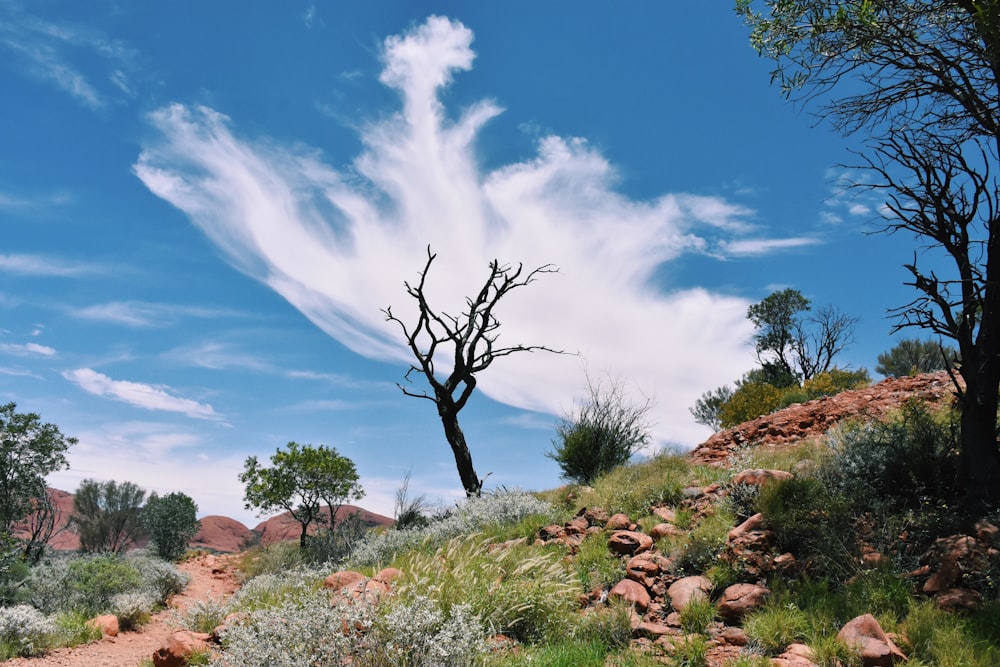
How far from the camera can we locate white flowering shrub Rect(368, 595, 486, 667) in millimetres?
4051

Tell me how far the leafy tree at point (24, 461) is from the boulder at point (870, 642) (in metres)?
18.1

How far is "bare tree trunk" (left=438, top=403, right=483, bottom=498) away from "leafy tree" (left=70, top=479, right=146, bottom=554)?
1659 centimetres

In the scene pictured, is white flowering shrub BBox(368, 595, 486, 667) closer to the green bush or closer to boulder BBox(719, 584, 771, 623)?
boulder BBox(719, 584, 771, 623)

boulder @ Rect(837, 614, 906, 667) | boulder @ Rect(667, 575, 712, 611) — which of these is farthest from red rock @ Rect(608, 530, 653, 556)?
boulder @ Rect(837, 614, 906, 667)

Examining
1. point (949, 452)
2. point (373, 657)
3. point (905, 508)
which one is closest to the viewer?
point (373, 657)

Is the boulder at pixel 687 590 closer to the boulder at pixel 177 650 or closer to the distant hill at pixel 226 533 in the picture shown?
the boulder at pixel 177 650

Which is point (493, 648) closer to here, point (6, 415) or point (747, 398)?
point (6, 415)

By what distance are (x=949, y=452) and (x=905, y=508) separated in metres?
1.17

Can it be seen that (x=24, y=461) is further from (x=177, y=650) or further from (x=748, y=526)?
(x=748, y=526)

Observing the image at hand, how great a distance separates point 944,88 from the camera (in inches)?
293

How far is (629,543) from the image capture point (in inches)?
285

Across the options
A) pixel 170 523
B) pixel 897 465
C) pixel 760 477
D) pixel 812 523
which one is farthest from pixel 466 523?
pixel 170 523

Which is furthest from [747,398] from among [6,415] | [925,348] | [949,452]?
[6,415]

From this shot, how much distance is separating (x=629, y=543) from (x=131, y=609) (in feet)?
31.5
